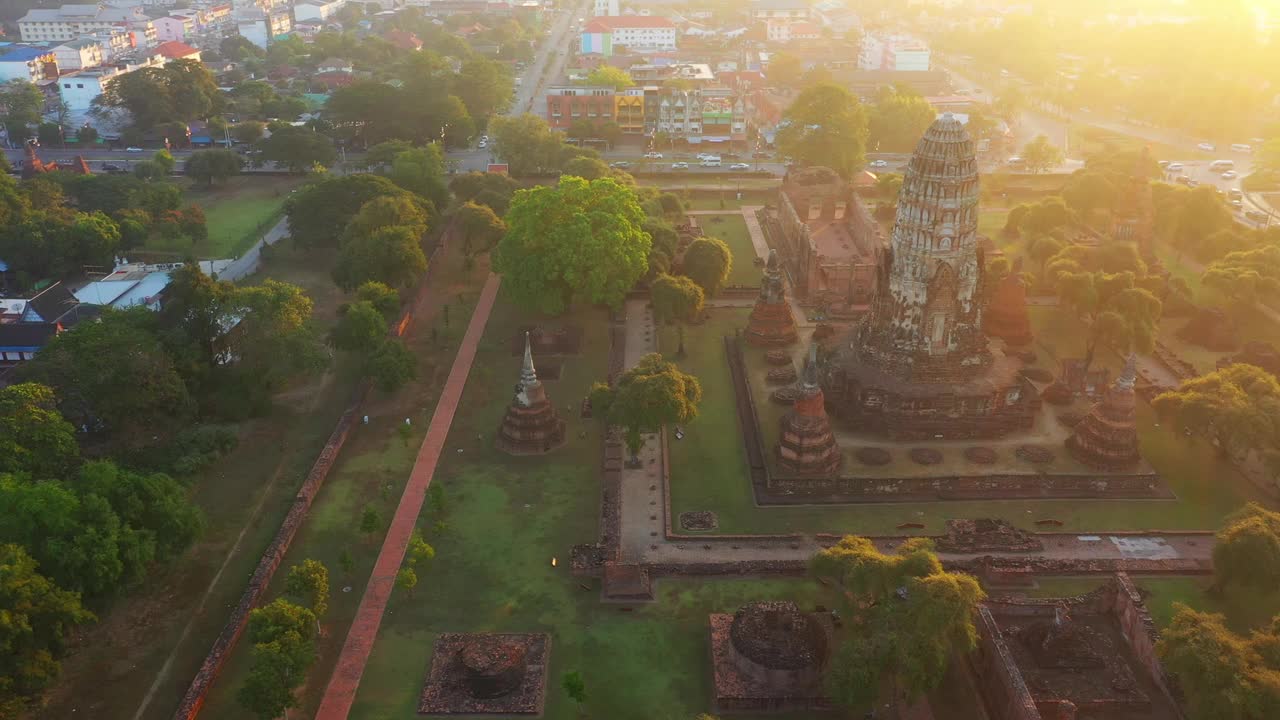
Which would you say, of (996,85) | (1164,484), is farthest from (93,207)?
(996,85)

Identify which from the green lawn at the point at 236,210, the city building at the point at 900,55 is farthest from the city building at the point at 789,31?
the green lawn at the point at 236,210

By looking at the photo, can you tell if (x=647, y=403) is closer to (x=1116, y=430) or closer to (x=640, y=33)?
(x=1116, y=430)

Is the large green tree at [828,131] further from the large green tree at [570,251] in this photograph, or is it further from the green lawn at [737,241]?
the large green tree at [570,251]

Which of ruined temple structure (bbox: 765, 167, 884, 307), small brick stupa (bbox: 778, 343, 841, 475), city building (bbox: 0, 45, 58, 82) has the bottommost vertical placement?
small brick stupa (bbox: 778, 343, 841, 475)

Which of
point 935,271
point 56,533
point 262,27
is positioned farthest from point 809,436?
point 262,27

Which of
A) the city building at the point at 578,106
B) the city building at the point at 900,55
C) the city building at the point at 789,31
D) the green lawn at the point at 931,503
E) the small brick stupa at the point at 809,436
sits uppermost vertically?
the city building at the point at 789,31

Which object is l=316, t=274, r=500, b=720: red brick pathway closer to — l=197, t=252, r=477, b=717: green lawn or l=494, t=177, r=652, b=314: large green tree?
l=197, t=252, r=477, b=717: green lawn

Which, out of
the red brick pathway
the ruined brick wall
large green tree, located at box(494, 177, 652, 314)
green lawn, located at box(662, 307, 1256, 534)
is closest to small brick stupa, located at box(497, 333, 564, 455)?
the red brick pathway

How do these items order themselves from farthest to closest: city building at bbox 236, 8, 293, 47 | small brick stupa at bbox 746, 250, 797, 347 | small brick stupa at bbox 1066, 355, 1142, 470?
city building at bbox 236, 8, 293, 47 → small brick stupa at bbox 746, 250, 797, 347 → small brick stupa at bbox 1066, 355, 1142, 470
